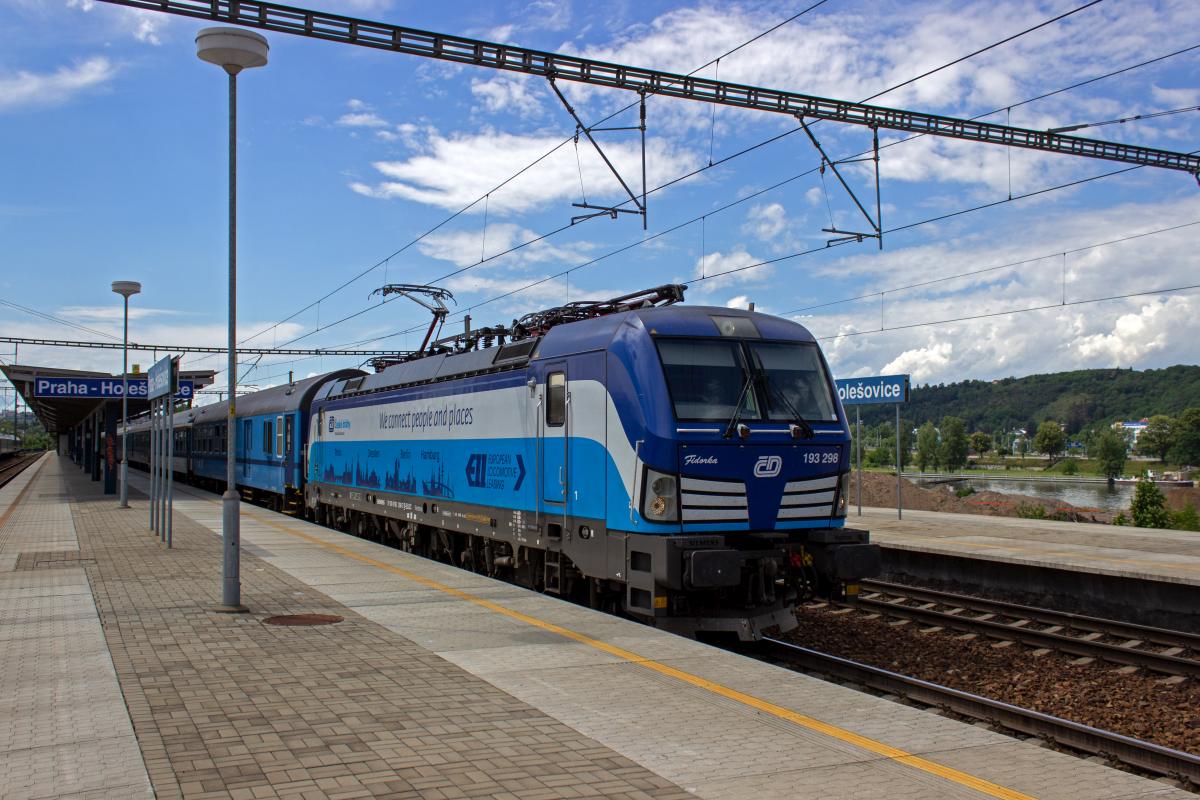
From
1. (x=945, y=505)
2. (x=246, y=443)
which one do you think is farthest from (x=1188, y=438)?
(x=246, y=443)

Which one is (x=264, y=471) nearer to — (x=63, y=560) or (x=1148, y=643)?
(x=63, y=560)

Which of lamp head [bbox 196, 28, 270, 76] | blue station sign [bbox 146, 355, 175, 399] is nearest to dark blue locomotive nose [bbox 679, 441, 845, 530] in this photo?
lamp head [bbox 196, 28, 270, 76]

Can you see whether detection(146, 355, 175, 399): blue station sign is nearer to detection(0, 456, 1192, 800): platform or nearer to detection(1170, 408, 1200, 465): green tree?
detection(0, 456, 1192, 800): platform

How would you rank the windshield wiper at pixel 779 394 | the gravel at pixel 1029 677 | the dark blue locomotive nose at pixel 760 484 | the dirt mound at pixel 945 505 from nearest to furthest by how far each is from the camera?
the gravel at pixel 1029 677 < the dark blue locomotive nose at pixel 760 484 < the windshield wiper at pixel 779 394 < the dirt mound at pixel 945 505

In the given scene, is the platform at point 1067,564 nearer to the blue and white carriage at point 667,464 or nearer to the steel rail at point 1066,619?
the steel rail at point 1066,619

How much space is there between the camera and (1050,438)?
3561 inches

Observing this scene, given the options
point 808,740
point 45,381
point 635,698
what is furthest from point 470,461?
point 45,381

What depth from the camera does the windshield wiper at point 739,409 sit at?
923 centimetres

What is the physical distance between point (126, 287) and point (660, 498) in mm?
18611

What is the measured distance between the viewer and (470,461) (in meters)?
13.2

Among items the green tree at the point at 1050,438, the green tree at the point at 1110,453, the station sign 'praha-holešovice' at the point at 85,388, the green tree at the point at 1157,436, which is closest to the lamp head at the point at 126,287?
the station sign 'praha-holešovice' at the point at 85,388

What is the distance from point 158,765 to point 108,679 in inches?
89.2

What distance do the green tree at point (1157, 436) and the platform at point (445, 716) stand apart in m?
71.3

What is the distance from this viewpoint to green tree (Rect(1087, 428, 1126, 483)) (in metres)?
80.4
